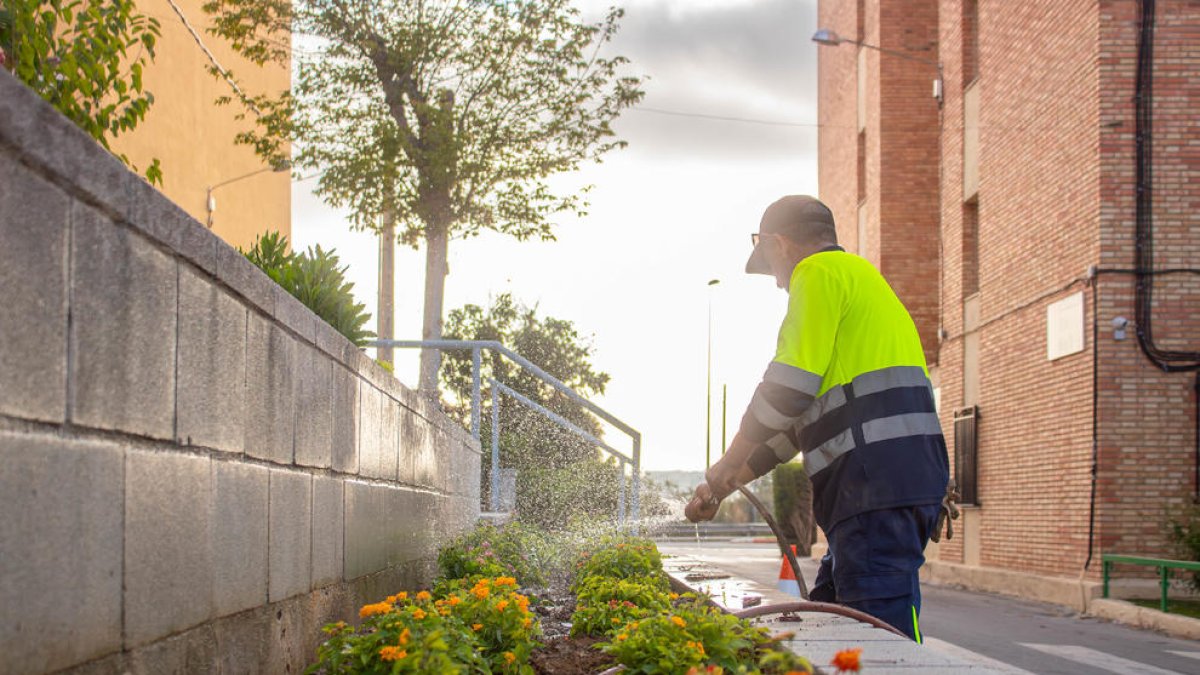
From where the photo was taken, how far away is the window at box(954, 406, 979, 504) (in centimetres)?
2055

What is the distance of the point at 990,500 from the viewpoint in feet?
64.6

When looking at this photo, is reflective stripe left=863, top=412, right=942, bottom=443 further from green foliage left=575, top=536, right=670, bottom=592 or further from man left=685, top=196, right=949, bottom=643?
green foliage left=575, top=536, right=670, bottom=592

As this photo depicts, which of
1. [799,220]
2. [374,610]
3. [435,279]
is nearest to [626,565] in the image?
[799,220]

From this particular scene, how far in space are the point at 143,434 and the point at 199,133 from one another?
57.4 feet

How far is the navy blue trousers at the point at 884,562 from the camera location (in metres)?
3.89

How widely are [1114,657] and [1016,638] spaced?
1.54 metres

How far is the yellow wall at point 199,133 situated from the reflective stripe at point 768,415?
11588 millimetres

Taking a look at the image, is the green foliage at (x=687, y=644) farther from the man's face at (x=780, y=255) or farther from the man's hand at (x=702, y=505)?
the man's face at (x=780, y=255)

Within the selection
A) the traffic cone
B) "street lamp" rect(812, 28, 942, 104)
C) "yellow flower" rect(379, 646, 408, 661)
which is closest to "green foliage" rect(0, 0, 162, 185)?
"yellow flower" rect(379, 646, 408, 661)

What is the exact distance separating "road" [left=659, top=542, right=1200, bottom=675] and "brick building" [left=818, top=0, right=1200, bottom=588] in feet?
4.34

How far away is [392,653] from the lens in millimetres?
2883

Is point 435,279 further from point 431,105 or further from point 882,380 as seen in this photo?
point 882,380

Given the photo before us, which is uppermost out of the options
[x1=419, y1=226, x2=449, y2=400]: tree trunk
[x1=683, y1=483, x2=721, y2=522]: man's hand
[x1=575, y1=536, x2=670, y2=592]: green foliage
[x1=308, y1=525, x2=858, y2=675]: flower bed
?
[x1=419, y1=226, x2=449, y2=400]: tree trunk

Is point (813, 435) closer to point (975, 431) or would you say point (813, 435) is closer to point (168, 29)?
point (168, 29)
